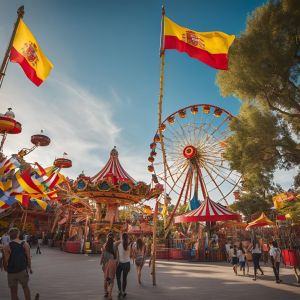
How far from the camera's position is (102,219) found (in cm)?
2195

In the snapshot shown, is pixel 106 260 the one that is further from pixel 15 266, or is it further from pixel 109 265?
pixel 15 266

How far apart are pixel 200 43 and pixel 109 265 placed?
22.6 feet

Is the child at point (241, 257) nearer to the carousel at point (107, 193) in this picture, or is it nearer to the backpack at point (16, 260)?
the backpack at point (16, 260)

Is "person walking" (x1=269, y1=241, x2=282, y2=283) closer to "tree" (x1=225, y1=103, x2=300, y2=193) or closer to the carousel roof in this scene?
"tree" (x1=225, y1=103, x2=300, y2=193)

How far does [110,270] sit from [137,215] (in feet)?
88.9

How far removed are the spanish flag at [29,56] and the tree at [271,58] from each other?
19.1 ft

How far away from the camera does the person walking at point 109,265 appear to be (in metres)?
5.78

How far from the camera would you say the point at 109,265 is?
5.87 m

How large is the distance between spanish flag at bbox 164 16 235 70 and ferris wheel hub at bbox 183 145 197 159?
50.0 ft

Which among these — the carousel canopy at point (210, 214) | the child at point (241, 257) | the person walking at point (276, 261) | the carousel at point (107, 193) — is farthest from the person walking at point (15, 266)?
the carousel at point (107, 193)

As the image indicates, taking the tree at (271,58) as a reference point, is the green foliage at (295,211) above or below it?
below

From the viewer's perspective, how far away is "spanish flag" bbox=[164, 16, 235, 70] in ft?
27.0

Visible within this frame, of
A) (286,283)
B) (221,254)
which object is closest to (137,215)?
(221,254)

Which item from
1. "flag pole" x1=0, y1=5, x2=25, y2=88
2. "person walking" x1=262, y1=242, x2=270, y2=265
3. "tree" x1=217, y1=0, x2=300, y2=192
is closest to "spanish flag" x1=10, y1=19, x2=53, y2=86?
"flag pole" x1=0, y1=5, x2=25, y2=88
